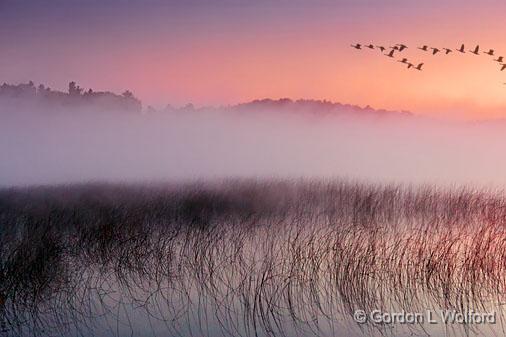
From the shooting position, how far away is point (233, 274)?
9.59 m

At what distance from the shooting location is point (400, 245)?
10430mm

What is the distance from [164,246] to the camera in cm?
1085

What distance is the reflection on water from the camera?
781 centimetres

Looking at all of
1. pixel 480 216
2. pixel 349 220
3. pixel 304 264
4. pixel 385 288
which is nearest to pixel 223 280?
pixel 304 264

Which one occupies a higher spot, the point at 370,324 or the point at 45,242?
the point at 45,242

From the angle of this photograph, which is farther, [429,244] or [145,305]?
[429,244]

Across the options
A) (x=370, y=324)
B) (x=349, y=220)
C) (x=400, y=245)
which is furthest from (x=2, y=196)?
(x=370, y=324)

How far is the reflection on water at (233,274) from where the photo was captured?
25.6ft

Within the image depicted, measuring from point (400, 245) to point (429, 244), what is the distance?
0.75 m

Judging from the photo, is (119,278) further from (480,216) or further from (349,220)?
(480,216)

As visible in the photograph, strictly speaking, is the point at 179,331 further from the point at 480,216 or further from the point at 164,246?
the point at 480,216

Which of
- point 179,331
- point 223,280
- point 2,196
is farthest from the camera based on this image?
point 2,196

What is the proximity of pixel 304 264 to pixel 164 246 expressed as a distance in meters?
2.63

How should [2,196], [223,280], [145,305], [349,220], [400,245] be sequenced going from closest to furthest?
1. [145,305]
2. [223,280]
3. [400,245]
4. [349,220]
5. [2,196]
